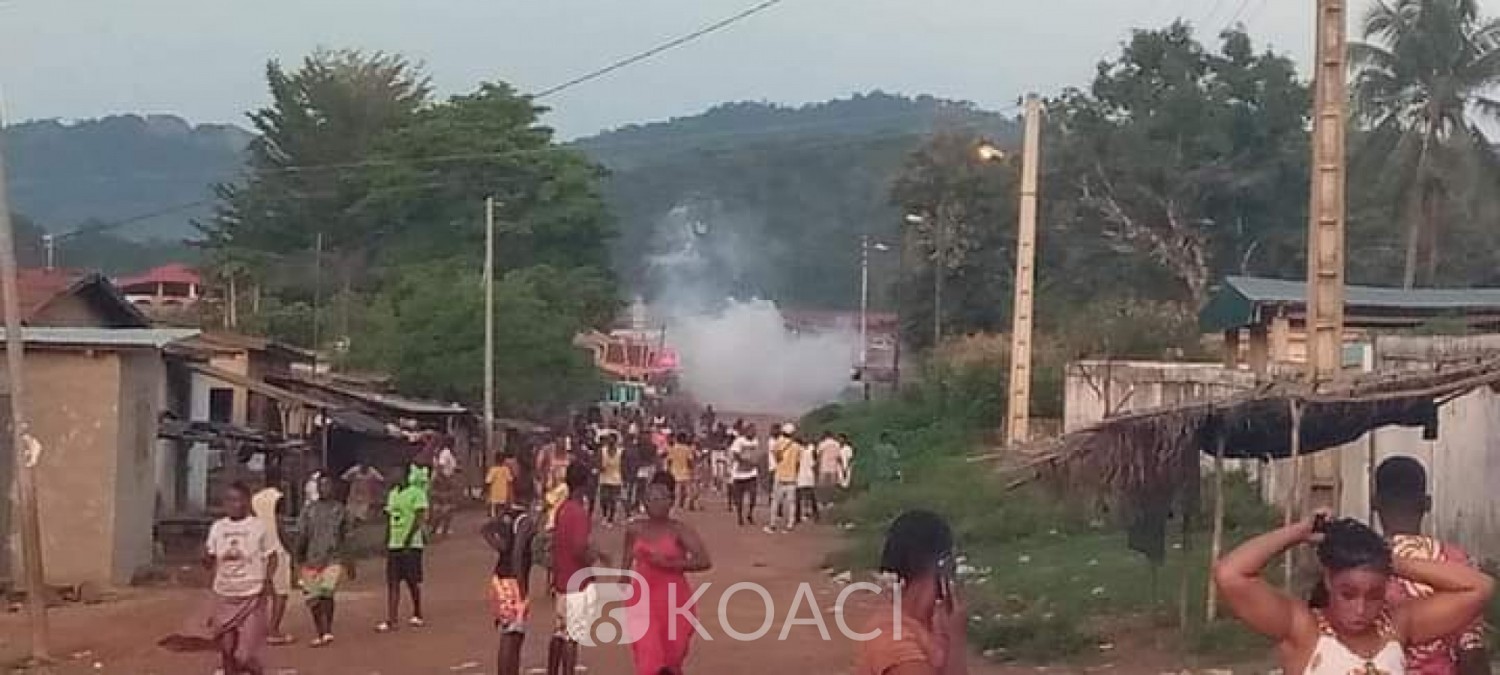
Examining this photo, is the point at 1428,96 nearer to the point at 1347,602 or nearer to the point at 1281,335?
the point at 1281,335

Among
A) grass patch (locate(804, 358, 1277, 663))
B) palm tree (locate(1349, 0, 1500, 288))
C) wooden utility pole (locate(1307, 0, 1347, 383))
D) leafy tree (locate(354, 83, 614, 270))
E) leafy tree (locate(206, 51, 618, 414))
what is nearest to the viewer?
wooden utility pole (locate(1307, 0, 1347, 383))

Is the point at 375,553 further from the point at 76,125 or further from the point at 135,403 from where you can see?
the point at 76,125

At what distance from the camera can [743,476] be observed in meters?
34.2

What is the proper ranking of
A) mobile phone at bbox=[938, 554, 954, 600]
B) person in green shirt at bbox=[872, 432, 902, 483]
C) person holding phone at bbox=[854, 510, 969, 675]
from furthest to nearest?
person in green shirt at bbox=[872, 432, 902, 483]
mobile phone at bbox=[938, 554, 954, 600]
person holding phone at bbox=[854, 510, 969, 675]

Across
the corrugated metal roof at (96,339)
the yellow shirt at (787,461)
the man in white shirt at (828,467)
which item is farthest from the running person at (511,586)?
the man in white shirt at (828,467)

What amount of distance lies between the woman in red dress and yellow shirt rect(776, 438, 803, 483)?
68.4ft

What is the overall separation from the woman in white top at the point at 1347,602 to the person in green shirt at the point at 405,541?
13.2 metres

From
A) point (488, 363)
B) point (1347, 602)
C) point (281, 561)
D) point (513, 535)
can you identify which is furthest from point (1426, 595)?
point (488, 363)

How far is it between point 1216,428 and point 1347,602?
940 cm

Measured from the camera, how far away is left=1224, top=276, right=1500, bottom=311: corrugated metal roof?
99.5 feet

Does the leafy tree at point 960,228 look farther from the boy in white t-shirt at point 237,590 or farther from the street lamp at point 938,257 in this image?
the boy in white t-shirt at point 237,590

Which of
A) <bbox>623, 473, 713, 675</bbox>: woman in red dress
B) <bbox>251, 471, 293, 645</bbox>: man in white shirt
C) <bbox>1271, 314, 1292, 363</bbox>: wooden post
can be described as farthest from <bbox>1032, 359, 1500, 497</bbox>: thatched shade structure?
<bbox>1271, 314, 1292, 363</bbox>: wooden post

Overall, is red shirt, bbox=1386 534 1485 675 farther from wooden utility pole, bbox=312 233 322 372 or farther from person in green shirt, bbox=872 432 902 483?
wooden utility pole, bbox=312 233 322 372

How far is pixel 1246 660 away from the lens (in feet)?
51.2
